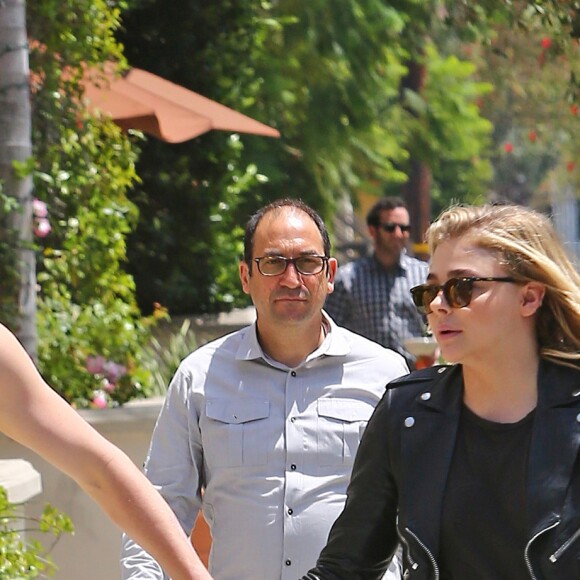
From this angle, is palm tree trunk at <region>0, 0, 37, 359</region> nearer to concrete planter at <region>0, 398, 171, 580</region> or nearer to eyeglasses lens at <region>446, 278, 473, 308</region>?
concrete planter at <region>0, 398, 171, 580</region>

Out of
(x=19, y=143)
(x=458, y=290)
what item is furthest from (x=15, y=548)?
(x=19, y=143)

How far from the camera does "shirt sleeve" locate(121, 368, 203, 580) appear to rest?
373cm

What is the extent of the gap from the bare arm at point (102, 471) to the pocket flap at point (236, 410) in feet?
3.60

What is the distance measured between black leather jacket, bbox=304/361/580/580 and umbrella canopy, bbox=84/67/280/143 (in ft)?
18.2

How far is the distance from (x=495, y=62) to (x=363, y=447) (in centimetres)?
2144

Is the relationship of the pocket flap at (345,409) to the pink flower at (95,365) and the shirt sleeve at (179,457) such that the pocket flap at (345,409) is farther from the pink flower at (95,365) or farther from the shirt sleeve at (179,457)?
the pink flower at (95,365)

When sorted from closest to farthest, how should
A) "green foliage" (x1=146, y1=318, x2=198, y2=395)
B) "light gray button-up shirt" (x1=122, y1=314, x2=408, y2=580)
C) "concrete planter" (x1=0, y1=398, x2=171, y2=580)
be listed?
"light gray button-up shirt" (x1=122, y1=314, x2=408, y2=580) < "concrete planter" (x1=0, y1=398, x2=171, y2=580) < "green foliage" (x1=146, y1=318, x2=198, y2=395)

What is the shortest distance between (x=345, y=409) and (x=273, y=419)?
0.21 m

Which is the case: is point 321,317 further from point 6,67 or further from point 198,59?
point 198,59

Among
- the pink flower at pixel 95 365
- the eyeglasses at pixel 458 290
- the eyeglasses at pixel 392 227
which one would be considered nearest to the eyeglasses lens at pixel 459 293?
the eyeglasses at pixel 458 290

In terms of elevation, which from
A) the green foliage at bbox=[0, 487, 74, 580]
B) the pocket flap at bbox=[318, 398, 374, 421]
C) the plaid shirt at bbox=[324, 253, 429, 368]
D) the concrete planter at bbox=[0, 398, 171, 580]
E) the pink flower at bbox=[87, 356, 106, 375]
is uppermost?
the pocket flap at bbox=[318, 398, 374, 421]

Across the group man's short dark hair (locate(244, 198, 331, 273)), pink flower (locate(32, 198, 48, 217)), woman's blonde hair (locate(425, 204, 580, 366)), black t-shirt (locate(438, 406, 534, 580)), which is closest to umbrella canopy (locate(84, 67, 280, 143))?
pink flower (locate(32, 198, 48, 217))

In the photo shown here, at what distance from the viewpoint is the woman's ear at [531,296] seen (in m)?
2.92

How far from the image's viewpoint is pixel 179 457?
3.75 metres
